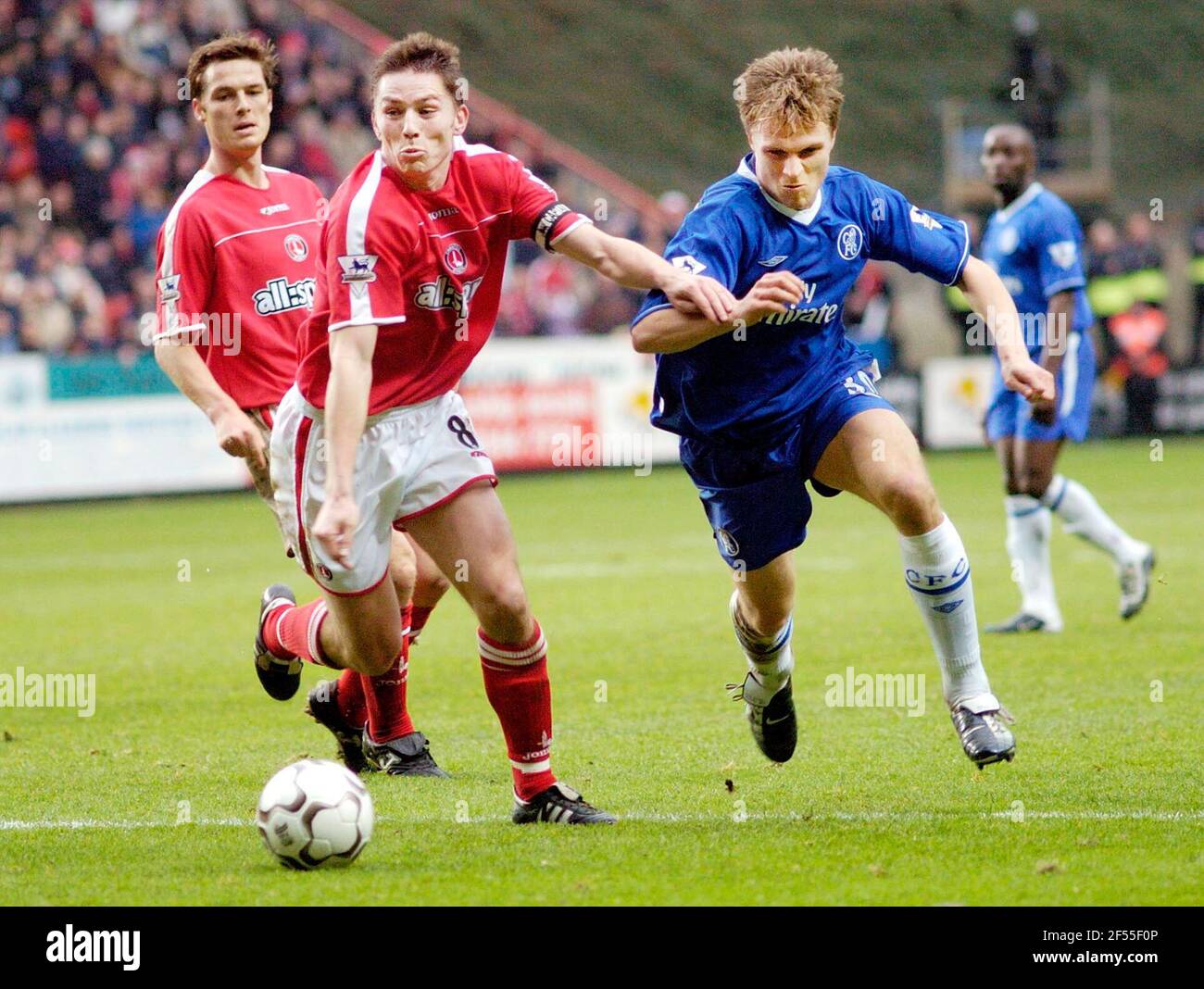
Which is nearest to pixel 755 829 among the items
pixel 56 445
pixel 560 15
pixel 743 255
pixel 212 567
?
pixel 743 255

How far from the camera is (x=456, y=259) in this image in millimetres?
5156

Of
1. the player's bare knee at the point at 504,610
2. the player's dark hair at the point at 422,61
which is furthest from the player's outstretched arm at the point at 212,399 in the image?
the player's dark hair at the point at 422,61

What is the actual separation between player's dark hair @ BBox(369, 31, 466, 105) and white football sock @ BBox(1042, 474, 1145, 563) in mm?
5247

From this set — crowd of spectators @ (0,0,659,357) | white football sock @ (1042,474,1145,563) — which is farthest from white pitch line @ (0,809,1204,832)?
crowd of spectators @ (0,0,659,357)

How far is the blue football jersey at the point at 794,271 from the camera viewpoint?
556 centimetres

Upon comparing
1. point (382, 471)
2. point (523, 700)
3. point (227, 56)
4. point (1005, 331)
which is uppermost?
point (227, 56)

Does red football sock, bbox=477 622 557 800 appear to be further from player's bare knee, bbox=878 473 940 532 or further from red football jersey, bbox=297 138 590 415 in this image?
player's bare knee, bbox=878 473 940 532

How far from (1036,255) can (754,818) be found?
4.95 m

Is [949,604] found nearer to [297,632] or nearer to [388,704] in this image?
[388,704]

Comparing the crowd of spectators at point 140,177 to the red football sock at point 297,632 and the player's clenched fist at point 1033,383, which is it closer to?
the red football sock at point 297,632

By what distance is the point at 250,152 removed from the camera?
6.55 metres

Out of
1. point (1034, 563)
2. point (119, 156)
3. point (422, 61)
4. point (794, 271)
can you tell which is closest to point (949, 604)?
point (794, 271)

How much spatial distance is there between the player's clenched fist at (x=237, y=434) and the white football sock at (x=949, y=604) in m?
2.08
